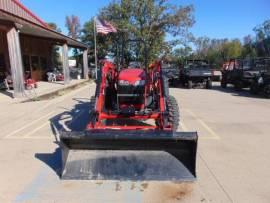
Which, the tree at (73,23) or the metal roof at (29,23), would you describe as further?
the tree at (73,23)

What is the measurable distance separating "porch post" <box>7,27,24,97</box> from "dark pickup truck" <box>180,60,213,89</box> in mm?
9727

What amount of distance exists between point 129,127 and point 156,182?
5.52 feet

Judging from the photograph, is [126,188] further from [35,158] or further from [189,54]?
[189,54]

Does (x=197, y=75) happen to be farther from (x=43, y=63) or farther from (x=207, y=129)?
(x=43, y=63)

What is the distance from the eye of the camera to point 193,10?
37.3m

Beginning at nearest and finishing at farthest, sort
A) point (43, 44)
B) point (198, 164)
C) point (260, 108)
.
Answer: point (198, 164) < point (260, 108) < point (43, 44)

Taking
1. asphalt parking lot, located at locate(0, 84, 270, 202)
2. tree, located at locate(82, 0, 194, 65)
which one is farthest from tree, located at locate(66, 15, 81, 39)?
asphalt parking lot, located at locate(0, 84, 270, 202)

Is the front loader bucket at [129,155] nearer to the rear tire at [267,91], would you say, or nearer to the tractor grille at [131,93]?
the tractor grille at [131,93]

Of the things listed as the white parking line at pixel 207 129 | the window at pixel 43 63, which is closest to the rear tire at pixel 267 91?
the white parking line at pixel 207 129

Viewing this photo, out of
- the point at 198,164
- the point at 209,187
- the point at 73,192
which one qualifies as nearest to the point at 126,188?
the point at 73,192

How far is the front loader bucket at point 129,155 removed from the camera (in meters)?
4.02

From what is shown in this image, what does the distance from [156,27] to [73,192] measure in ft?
112

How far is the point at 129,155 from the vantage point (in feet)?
13.6

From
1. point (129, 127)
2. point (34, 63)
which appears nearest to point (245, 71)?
point (129, 127)
